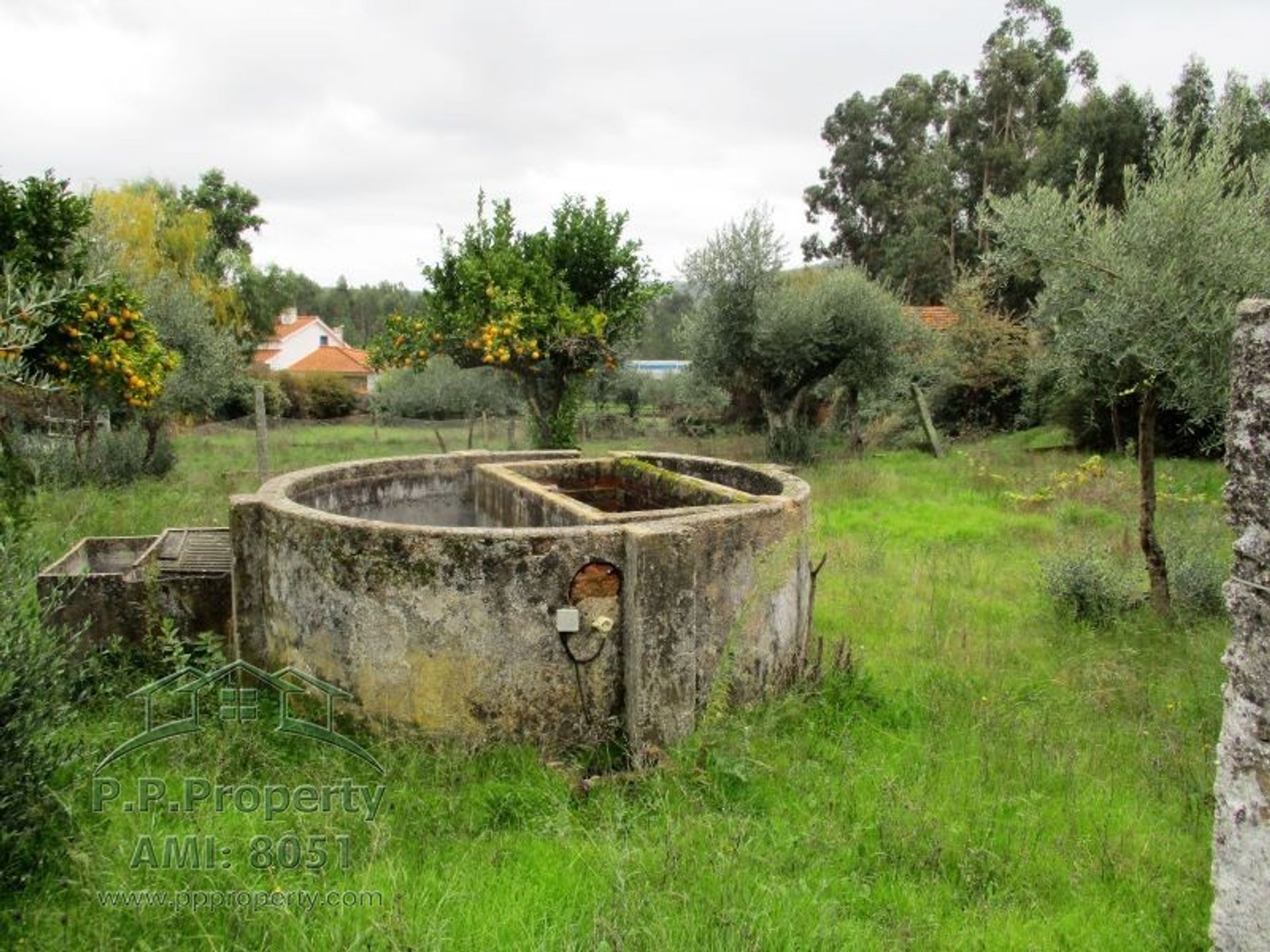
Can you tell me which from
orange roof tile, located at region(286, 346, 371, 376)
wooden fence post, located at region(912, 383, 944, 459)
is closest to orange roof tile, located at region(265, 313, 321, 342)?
orange roof tile, located at region(286, 346, 371, 376)

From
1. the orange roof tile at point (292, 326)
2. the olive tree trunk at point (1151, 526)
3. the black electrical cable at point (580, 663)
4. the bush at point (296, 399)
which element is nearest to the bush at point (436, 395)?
the bush at point (296, 399)

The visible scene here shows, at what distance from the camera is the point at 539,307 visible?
1402 cm

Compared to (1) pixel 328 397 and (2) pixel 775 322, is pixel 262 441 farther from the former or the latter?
(1) pixel 328 397

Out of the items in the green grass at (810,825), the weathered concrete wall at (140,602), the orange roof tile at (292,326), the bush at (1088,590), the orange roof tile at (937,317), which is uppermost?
the orange roof tile at (292,326)

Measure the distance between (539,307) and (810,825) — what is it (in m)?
10.9

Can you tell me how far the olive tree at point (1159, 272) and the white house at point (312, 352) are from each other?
4309 cm

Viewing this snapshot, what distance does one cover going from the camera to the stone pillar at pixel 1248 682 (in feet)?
9.54

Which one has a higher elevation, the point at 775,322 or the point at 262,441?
the point at 775,322

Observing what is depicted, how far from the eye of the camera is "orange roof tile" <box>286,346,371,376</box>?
5074 centimetres

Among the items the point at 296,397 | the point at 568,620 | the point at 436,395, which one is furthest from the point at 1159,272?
the point at 296,397

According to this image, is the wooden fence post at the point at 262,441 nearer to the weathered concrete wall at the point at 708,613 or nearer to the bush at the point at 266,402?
the weathered concrete wall at the point at 708,613

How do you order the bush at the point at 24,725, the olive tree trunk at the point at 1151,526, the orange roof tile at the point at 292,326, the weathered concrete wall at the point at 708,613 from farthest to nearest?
the orange roof tile at the point at 292,326 → the olive tree trunk at the point at 1151,526 → the weathered concrete wall at the point at 708,613 → the bush at the point at 24,725

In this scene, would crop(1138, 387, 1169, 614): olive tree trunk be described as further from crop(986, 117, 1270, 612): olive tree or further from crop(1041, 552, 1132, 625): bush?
crop(1041, 552, 1132, 625): bush

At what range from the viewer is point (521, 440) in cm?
2373
